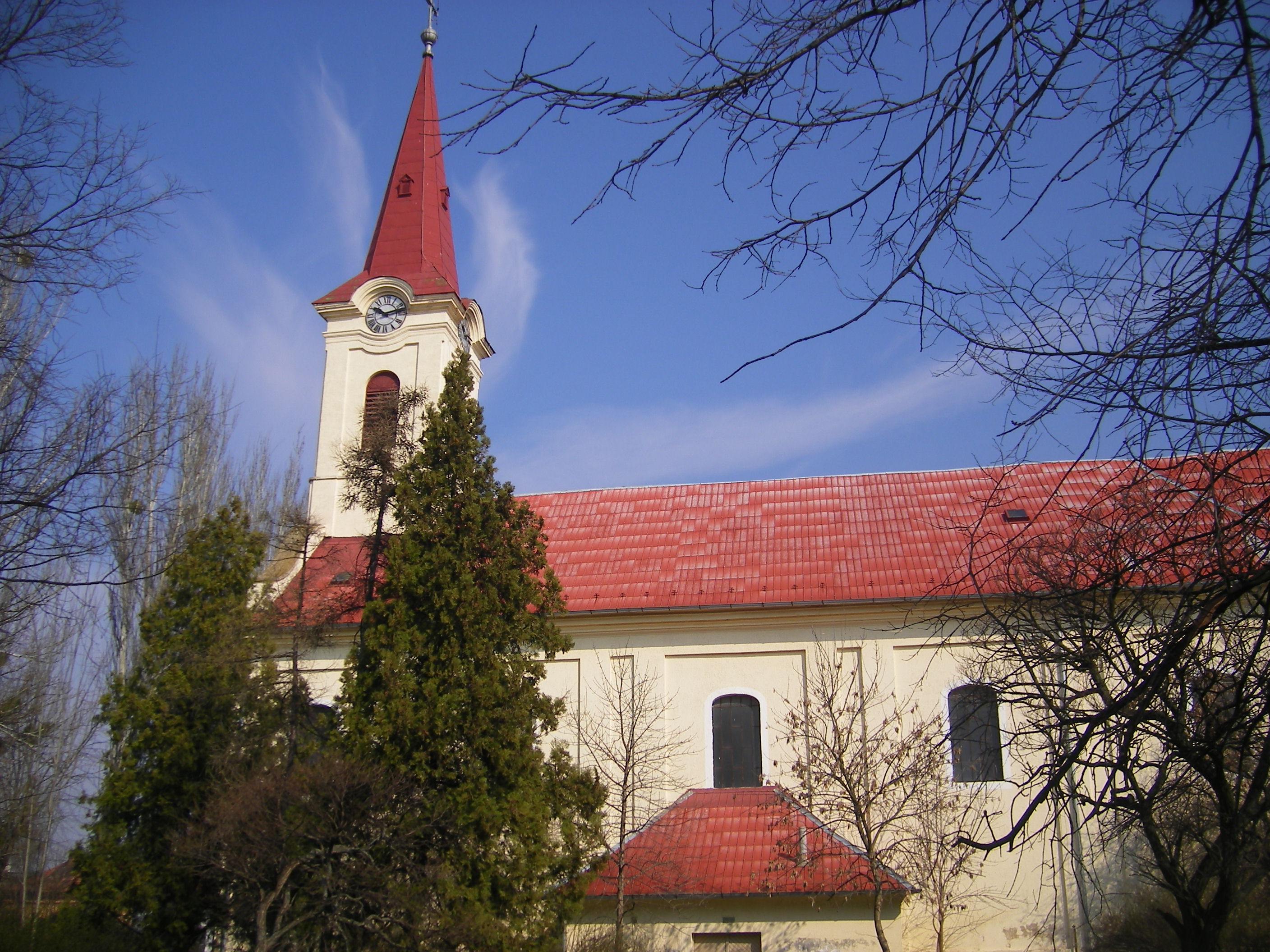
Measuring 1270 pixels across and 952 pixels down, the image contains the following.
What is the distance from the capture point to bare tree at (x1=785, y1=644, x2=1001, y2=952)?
1733cm

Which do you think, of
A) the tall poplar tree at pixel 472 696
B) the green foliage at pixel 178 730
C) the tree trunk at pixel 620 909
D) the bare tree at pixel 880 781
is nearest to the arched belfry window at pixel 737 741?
the bare tree at pixel 880 781

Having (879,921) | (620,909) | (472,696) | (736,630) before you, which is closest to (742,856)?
(620,909)

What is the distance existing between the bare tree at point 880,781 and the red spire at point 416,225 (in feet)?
46.1

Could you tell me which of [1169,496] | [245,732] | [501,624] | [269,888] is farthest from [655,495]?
[1169,496]

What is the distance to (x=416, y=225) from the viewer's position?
96.3ft

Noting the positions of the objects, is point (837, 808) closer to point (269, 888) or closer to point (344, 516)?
point (269, 888)

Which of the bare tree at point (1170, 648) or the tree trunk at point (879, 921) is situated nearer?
the bare tree at point (1170, 648)

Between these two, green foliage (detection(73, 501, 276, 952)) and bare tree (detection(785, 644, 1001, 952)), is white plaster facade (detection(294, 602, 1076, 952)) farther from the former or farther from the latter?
green foliage (detection(73, 501, 276, 952))

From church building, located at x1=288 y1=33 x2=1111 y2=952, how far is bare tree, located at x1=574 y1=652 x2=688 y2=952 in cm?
8

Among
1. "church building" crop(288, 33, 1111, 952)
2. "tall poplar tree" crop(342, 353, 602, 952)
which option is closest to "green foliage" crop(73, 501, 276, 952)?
"church building" crop(288, 33, 1111, 952)

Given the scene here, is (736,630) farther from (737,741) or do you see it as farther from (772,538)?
(772,538)

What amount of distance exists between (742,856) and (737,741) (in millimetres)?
2909

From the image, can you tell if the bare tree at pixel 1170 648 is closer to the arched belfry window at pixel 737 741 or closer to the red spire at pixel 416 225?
the arched belfry window at pixel 737 741

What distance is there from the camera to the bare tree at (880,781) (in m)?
17.3
